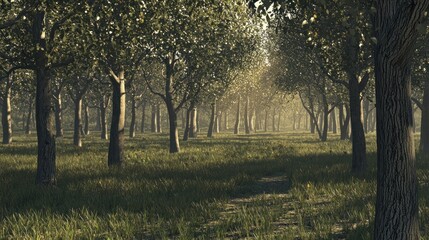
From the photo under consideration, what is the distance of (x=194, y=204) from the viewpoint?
359 inches

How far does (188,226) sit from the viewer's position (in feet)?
24.6

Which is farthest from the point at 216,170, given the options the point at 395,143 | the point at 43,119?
the point at 395,143

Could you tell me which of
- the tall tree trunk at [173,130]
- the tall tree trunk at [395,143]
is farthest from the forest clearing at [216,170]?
the tall tree trunk at [173,130]

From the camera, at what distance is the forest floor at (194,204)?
7.25 meters

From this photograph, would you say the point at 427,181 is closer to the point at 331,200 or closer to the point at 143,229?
the point at 331,200

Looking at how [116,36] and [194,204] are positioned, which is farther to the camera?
[116,36]

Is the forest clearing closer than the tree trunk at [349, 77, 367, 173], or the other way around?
the forest clearing

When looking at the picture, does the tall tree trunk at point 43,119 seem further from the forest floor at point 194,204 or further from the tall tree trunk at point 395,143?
the tall tree trunk at point 395,143

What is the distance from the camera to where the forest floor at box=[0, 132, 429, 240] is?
23.8 feet

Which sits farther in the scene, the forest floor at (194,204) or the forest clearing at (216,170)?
the forest floor at (194,204)

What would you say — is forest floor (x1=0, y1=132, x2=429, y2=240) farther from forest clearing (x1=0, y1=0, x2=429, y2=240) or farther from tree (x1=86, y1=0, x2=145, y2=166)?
tree (x1=86, y1=0, x2=145, y2=166)

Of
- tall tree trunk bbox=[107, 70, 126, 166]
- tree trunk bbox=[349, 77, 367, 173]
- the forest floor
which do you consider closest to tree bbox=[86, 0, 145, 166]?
tall tree trunk bbox=[107, 70, 126, 166]

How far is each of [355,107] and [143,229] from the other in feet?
32.0

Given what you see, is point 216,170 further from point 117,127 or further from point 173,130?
point 173,130
